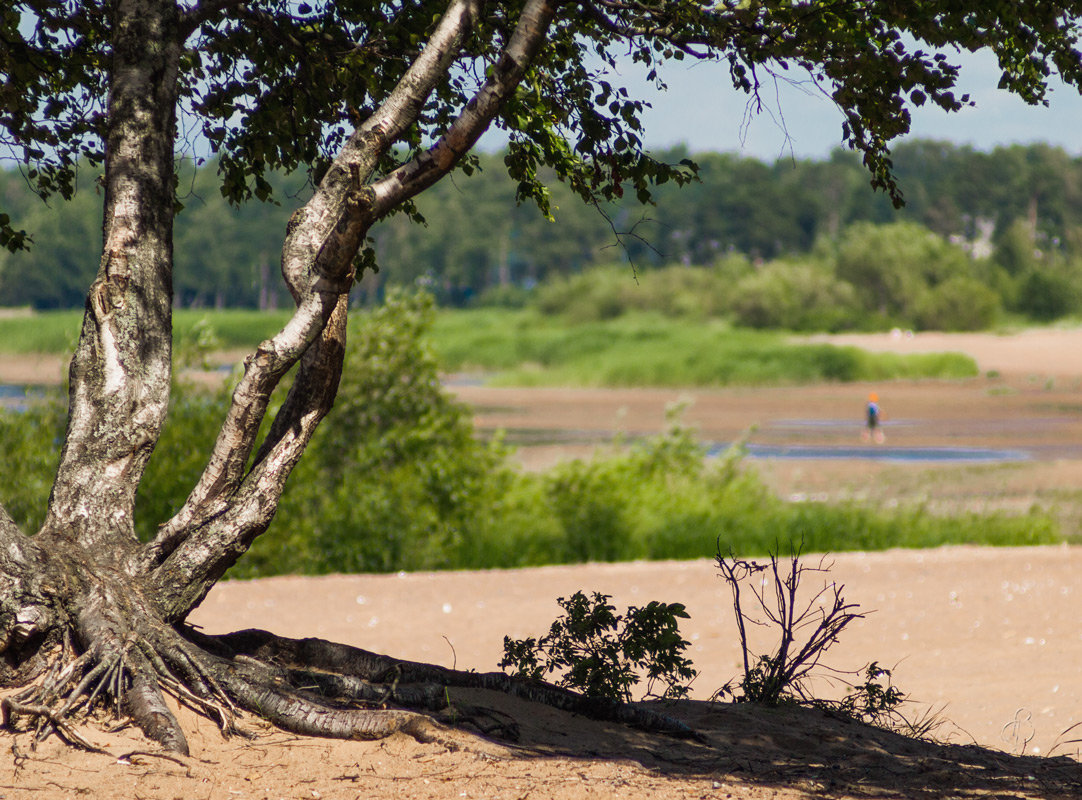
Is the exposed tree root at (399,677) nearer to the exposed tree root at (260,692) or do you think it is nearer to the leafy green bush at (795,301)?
the exposed tree root at (260,692)

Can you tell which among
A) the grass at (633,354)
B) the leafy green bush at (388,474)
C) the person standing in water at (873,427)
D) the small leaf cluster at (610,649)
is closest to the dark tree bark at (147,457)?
the small leaf cluster at (610,649)

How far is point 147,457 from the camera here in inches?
177

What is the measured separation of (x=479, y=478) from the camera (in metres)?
13.0

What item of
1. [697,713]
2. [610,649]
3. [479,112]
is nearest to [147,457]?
[479,112]

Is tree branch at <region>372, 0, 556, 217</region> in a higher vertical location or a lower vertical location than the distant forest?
lower

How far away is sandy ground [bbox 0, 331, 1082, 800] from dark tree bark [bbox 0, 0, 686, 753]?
18 cm

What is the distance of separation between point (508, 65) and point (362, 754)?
259cm

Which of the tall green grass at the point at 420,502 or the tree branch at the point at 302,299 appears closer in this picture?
the tree branch at the point at 302,299

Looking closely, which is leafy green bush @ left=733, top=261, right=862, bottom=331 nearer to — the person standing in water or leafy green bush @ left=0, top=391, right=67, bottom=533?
the person standing in water

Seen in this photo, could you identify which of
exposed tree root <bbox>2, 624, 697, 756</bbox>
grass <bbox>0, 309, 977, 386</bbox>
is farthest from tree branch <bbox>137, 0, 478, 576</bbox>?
grass <bbox>0, 309, 977, 386</bbox>

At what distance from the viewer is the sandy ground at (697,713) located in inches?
145

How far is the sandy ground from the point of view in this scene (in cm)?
368

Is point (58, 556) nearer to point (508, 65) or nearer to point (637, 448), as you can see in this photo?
point (508, 65)

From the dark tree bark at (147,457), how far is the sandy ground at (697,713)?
18 cm
